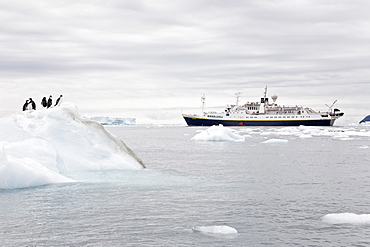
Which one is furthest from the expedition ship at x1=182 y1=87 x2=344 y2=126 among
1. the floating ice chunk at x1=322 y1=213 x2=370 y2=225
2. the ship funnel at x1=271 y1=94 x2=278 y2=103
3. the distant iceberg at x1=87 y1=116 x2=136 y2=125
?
the floating ice chunk at x1=322 y1=213 x2=370 y2=225

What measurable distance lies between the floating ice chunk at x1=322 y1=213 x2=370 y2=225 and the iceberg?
9262 millimetres

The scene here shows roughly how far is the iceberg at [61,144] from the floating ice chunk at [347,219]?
30.4 feet

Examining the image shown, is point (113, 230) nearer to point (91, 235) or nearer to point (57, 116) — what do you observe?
point (91, 235)

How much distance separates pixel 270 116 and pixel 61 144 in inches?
3924

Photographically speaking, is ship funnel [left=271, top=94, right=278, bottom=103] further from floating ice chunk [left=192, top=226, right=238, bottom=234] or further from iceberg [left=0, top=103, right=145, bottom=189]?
floating ice chunk [left=192, top=226, right=238, bottom=234]

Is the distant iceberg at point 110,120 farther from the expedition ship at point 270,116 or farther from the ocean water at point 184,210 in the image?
the ocean water at point 184,210

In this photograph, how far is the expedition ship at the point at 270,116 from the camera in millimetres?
112125

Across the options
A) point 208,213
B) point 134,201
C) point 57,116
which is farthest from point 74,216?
point 57,116

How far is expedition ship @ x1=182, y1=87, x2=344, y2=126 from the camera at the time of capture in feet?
368

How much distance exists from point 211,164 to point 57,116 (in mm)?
9259

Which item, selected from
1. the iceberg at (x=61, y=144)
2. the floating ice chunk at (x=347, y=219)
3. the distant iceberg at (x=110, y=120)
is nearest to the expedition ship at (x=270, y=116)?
the distant iceberg at (x=110, y=120)

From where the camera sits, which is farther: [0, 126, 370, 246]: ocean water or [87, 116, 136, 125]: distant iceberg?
[87, 116, 136, 125]: distant iceberg

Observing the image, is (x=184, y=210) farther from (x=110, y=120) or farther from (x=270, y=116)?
(x=110, y=120)

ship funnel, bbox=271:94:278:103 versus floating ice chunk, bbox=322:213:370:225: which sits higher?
ship funnel, bbox=271:94:278:103
